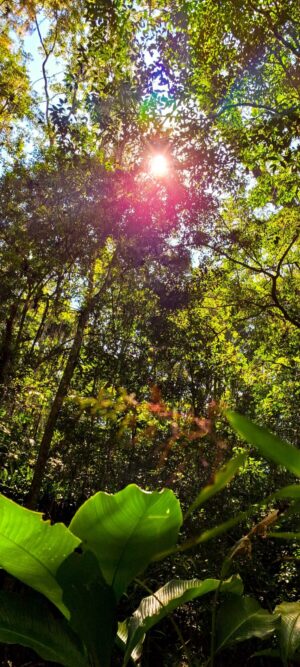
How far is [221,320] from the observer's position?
25.4 feet

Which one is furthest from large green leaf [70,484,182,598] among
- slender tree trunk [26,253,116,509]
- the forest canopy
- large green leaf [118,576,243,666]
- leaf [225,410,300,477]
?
slender tree trunk [26,253,116,509]

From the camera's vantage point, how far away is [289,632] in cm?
148

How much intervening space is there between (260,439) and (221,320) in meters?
6.98

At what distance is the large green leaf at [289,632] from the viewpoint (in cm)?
143

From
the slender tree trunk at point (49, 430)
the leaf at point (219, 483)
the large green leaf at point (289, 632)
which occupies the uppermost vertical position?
the slender tree trunk at point (49, 430)

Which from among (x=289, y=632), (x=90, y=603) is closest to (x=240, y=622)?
(x=289, y=632)

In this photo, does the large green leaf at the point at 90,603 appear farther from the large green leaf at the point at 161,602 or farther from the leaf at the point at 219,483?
the leaf at the point at 219,483

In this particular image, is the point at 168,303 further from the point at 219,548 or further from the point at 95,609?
the point at 95,609

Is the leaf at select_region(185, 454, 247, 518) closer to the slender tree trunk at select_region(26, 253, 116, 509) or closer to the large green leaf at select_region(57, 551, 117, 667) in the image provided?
the large green leaf at select_region(57, 551, 117, 667)

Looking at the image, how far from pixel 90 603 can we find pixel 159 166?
206 inches

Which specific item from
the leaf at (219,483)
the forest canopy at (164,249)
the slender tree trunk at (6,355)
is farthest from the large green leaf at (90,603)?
the slender tree trunk at (6,355)

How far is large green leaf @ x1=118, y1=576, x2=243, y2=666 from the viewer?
127cm

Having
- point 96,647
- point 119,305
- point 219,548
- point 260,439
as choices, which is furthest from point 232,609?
point 119,305

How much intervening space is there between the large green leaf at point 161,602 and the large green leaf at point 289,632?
0.18 metres
